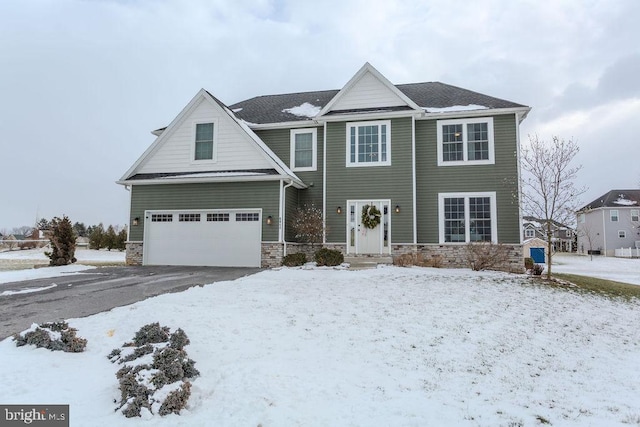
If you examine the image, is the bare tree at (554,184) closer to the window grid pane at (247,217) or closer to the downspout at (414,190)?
the downspout at (414,190)

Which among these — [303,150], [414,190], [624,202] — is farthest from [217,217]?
[624,202]

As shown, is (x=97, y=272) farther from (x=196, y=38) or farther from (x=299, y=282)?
(x=196, y=38)

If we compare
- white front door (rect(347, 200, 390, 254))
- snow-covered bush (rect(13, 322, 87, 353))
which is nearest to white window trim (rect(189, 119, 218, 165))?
white front door (rect(347, 200, 390, 254))

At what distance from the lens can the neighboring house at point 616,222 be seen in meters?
36.0

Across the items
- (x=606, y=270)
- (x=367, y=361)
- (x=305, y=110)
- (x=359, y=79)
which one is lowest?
(x=367, y=361)

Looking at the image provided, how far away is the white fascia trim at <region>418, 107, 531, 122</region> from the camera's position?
45.4ft

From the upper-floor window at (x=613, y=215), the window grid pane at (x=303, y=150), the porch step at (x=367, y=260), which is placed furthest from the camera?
the upper-floor window at (x=613, y=215)

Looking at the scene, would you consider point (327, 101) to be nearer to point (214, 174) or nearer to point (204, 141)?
point (204, 141)

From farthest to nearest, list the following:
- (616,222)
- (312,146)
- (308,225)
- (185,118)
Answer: (616,222) → (312,146) → (185,118) → (308,225)

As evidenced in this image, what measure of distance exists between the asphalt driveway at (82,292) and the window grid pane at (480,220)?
28.6 ft

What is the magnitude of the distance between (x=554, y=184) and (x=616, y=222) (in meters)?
33.3

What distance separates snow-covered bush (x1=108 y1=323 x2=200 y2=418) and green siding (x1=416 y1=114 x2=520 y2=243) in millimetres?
11489

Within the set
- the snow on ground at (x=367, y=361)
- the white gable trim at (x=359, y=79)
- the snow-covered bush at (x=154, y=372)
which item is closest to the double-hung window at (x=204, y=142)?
the white gable trim at (x=359, y=79)

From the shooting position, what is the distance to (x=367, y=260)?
13.8 meters
